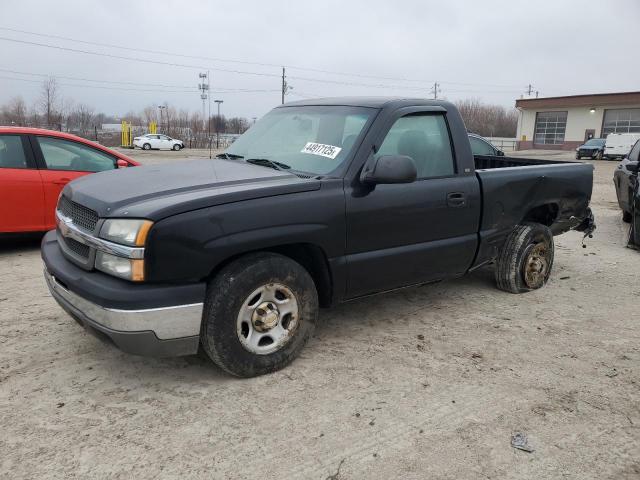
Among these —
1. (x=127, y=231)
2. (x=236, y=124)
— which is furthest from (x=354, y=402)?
(x=236, y=124)

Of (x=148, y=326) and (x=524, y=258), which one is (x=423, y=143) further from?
(x=148, y=326)

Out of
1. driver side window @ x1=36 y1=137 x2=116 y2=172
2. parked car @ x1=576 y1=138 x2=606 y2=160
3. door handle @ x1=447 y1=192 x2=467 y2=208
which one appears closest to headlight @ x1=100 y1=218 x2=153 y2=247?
door handle @ x1=447 y1=192 x2=467 y2=208

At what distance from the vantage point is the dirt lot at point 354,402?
8.35 feet

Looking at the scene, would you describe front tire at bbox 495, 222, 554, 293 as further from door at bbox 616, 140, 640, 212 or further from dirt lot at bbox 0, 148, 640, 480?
door at bbox 616, 140, 640, 212

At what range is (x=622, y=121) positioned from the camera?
4759 centimetres

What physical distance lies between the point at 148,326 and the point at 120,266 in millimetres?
366

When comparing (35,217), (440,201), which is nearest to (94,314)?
(440,201)

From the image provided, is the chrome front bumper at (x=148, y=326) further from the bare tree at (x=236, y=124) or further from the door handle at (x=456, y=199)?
the bare tree at (x=236, y=124)

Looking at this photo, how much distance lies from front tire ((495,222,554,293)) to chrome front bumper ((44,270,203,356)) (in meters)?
3.30

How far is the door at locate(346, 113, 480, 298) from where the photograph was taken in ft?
11.9

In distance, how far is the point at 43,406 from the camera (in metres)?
2.98

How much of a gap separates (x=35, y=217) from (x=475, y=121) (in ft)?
316

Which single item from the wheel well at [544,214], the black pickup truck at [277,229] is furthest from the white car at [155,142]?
the wheel well at [544,214]

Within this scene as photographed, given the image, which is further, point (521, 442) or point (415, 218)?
point (415, 218)
